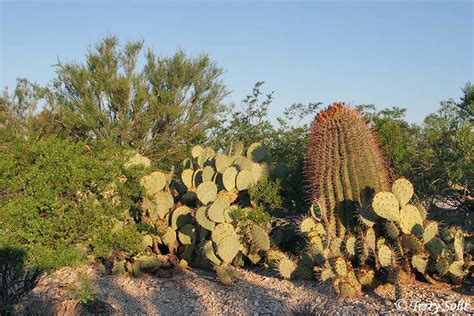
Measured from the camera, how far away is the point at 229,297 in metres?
6.21

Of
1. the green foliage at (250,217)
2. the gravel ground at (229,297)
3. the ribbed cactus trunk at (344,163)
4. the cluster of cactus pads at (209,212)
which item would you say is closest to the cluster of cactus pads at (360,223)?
the ribbed cactus trunk at (344,163)

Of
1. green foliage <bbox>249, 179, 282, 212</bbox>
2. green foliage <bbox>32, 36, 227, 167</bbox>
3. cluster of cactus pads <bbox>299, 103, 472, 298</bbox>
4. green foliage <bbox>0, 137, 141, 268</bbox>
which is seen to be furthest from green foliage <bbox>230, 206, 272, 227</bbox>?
green foliage <bbox>32, 36, 227, 167</bbox>

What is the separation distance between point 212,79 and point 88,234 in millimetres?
13701

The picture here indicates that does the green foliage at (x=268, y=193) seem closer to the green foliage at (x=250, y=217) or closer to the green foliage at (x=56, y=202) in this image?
the green foliage at (x=250, y=217)

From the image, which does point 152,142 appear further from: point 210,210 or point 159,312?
point 159,312

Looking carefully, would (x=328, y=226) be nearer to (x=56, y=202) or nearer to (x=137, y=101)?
(x=56, y=202)

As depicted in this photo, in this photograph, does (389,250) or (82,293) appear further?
(389,250)

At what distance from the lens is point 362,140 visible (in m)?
6.73

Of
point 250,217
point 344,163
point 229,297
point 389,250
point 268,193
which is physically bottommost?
point 229,297

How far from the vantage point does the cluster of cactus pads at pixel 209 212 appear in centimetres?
726

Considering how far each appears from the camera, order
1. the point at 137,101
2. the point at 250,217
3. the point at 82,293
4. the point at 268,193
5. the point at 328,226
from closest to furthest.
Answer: the point at 82,293 < the point at 328,226 < the point at 250,217 < the point at 268,193 < the point at 137,101

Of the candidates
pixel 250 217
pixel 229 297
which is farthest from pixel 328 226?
pixel 229 297

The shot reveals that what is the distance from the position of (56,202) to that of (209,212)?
1965 mm

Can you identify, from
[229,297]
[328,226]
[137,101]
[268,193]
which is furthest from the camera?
[137,101]
